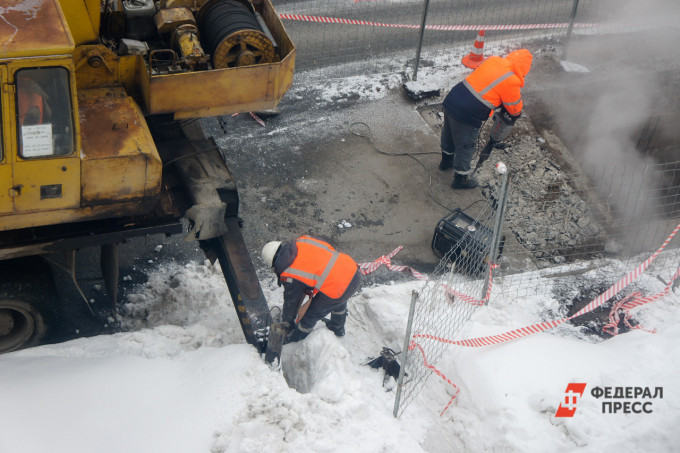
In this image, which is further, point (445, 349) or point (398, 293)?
point (398, 293)

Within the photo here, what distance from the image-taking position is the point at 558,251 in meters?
7.46

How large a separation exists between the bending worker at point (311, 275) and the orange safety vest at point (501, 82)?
307 cm

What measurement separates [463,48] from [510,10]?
1.56m

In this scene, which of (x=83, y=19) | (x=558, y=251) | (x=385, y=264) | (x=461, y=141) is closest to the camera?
(x=83, y=19)

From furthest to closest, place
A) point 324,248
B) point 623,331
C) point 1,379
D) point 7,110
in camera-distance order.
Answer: point 623,331 → point 324,248 → point 1,379 → point 7,110

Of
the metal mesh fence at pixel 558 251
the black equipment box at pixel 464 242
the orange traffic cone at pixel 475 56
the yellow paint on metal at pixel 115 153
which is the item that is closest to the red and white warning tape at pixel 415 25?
the orange traffic cone at pixel 475 56

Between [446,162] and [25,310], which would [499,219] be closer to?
[446,162]

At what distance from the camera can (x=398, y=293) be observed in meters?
6.56

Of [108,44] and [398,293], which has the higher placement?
[108,44]

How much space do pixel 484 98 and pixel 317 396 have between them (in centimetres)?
411

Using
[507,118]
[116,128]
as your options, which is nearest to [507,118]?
[507,118]

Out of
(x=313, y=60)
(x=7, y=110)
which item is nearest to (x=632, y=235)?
(x=313, y=60)

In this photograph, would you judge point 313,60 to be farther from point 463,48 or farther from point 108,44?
Result: point 108,44

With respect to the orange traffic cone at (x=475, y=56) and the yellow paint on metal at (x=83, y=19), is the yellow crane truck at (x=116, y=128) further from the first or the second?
the orange traffic cone at (x=475, y=56)
